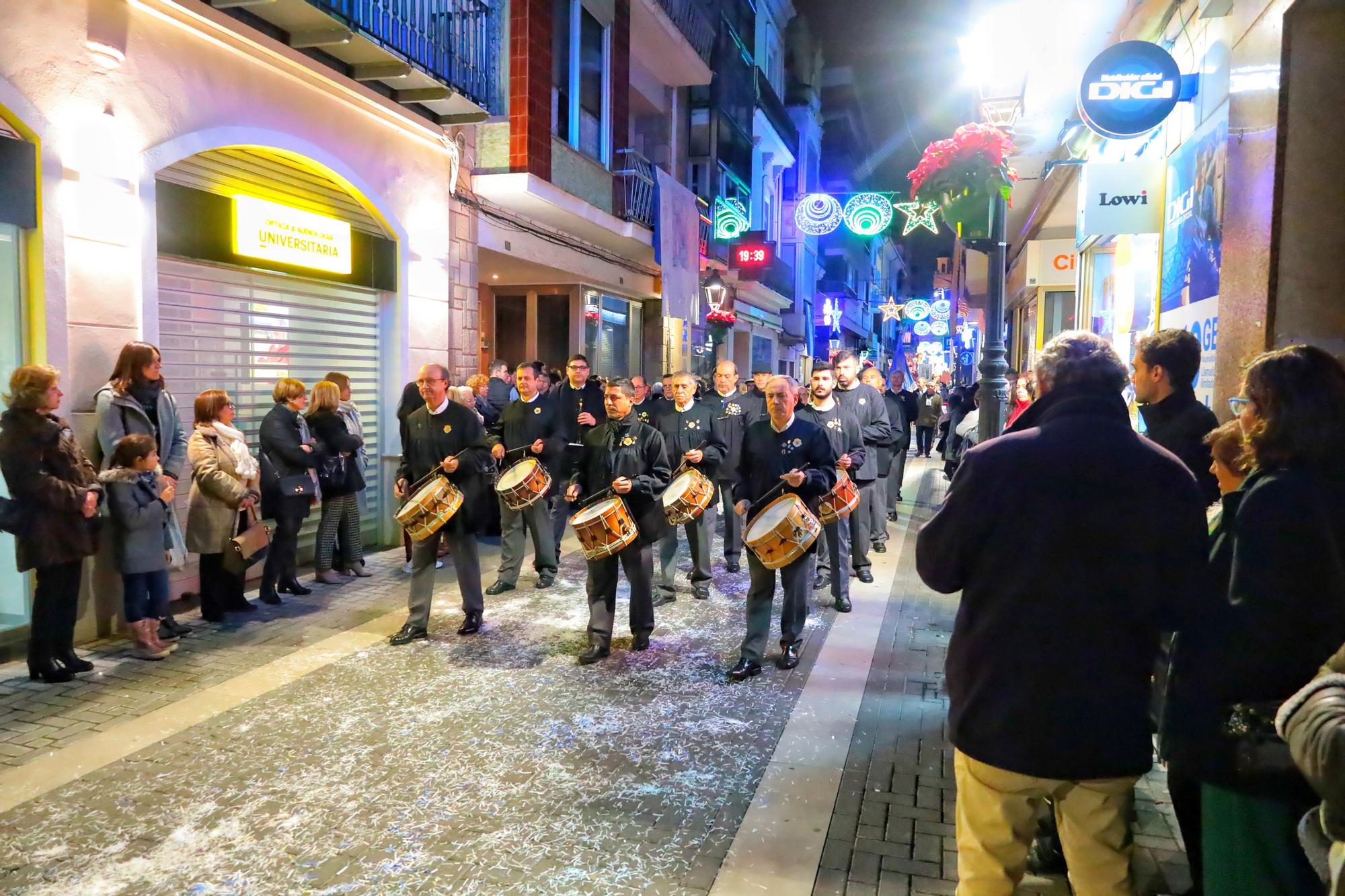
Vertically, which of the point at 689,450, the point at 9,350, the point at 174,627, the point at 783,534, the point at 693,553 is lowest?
the point at 174,627

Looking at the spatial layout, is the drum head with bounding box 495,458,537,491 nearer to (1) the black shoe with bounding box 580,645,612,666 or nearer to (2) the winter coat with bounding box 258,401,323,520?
(1) the black shoe with bounding box 580,645,612,666

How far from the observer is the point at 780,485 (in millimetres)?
6125

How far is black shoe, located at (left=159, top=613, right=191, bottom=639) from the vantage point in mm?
6625

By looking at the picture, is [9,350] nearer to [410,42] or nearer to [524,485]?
[524,485]

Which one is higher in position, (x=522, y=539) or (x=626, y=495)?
(x=626, y=495)

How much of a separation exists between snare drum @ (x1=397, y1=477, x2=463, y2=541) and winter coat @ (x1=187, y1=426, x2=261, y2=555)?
1.50 meters

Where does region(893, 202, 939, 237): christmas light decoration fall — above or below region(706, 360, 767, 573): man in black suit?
above

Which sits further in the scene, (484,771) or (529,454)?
(529,454)

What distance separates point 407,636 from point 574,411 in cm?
378

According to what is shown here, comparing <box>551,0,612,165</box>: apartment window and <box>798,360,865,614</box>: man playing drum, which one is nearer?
<box>798,360,865,614</box>: man playing drum

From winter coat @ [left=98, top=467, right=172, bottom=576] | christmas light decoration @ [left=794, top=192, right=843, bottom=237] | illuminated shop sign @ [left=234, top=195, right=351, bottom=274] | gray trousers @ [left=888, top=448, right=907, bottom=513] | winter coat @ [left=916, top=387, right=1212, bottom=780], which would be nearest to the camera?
winter coat @ [left=916, top=387, right=1212, bottom=780]

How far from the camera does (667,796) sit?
4258mm

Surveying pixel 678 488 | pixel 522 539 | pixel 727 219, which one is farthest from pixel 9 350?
pixel 727 219

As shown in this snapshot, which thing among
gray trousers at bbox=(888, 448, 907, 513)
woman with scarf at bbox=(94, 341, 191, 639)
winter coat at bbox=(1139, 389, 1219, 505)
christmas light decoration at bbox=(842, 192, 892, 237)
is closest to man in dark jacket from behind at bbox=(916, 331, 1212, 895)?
winter coat at bbox=(1139, 389, 1219, 505)
